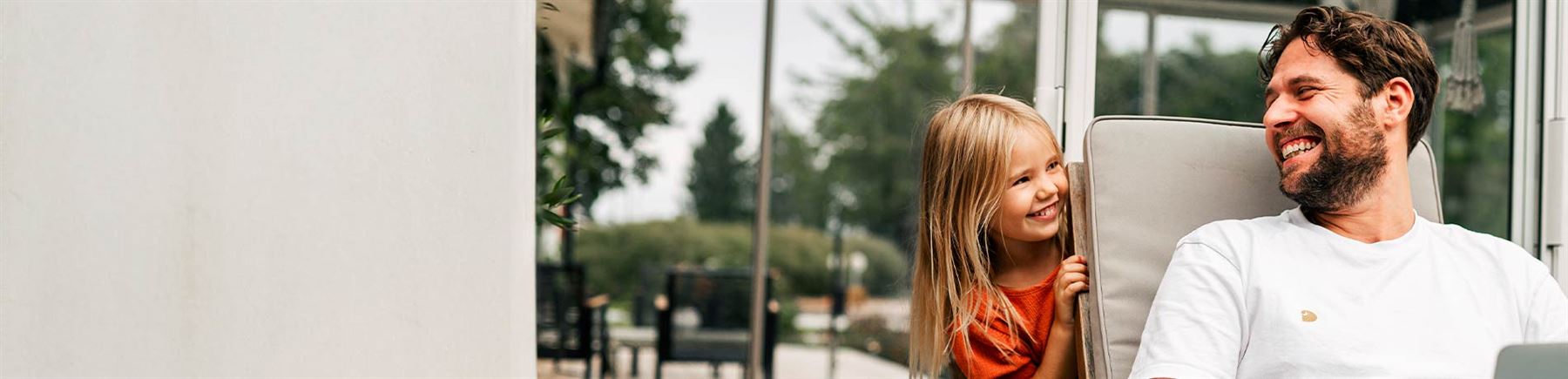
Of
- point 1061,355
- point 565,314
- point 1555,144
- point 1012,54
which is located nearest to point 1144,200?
point 1061,355

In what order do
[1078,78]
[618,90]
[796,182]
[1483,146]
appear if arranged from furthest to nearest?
1. [796,182]
2. [618,90]
3. [1483,146]
4. [1078,78]

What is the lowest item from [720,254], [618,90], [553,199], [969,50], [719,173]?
[720,254]

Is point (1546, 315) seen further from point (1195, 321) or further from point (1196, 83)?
point (1196, 83)

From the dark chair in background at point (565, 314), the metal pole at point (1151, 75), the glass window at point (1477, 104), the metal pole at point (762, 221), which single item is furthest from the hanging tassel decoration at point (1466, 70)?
the dark chair in background at point (565, 314)

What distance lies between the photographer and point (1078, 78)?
6.63ft

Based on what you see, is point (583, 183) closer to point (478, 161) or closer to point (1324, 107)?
point (478, 161)

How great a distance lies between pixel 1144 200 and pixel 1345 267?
273 mm

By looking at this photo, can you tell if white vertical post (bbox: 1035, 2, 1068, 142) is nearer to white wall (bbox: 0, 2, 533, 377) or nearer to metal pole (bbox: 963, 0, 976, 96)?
white wall (bbox: 0, 2, 533, 377)

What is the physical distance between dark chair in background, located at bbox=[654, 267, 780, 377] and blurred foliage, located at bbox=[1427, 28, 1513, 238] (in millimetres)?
2687

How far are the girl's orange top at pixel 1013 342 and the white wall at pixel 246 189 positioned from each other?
29.0 inches

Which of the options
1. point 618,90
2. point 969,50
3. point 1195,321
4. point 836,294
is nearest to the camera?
point 1195,321

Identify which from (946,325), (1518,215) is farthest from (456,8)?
(1518,215)

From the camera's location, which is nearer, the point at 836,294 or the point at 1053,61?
the point at 1053,61

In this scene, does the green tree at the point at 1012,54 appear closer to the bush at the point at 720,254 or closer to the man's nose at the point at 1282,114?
the bush at the point at 720,254
